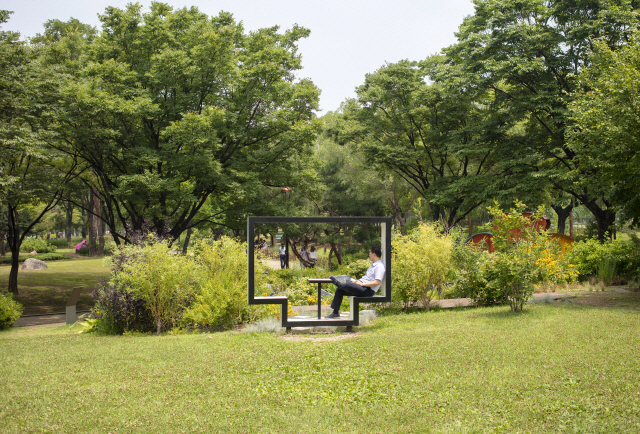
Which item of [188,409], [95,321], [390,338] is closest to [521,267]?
[390,338]

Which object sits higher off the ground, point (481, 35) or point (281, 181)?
point (481, 35)

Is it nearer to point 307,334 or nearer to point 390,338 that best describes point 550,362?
point 390,338

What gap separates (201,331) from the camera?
31.5 ft

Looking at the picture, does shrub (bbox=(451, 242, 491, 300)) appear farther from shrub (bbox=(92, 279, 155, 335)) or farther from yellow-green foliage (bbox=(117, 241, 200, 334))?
shrub (bbox=(92, 279, 155, 335))

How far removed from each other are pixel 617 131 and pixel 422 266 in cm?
535

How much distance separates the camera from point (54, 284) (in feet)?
81.3

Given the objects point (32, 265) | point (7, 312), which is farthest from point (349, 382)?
Result: point (32, 265)

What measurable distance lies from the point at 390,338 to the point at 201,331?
14.1ft

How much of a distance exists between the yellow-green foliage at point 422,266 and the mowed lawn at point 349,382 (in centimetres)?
242

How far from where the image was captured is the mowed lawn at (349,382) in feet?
13.5

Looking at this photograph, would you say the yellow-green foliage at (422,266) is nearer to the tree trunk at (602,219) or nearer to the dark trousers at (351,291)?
the dark trousers at (351,291)

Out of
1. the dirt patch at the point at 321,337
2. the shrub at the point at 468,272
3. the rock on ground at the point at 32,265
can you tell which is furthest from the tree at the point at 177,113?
the rock on ground at the point at 32,265

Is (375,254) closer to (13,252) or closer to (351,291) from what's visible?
(351,291)

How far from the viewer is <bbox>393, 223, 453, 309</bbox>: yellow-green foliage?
10.2 m
